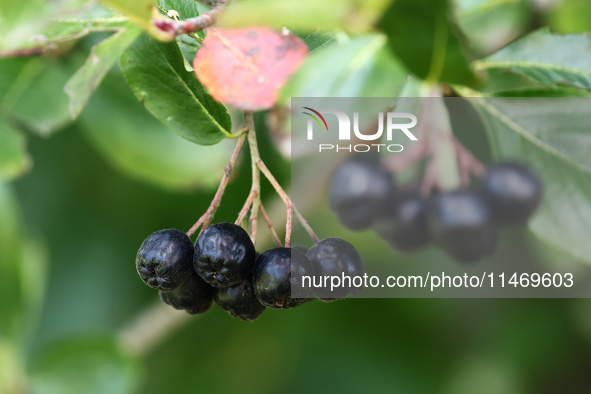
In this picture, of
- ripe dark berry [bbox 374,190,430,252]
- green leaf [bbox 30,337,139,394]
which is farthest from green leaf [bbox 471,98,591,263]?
green leaf [bbox 30,337,139,394]

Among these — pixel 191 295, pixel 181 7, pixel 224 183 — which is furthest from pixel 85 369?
pixel 181 7

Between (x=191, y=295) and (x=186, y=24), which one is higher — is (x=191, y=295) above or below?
below

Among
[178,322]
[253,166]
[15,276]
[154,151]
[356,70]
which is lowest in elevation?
[178,322]

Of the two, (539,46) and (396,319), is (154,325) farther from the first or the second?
(539,46)

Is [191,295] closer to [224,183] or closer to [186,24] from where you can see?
[224,183]

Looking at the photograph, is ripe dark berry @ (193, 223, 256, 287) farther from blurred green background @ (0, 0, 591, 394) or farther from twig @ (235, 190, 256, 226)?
blurred green background @ (0, 0, 591, 394)

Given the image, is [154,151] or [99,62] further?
[154,151]
